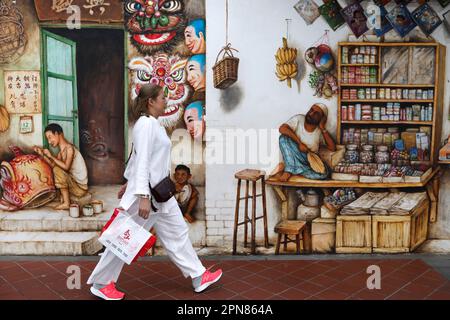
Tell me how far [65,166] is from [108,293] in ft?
6.39

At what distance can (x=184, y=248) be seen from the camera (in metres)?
3.92

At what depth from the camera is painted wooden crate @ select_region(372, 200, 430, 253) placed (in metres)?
5.15

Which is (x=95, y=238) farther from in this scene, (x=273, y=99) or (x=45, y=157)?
(x=273, y=99)

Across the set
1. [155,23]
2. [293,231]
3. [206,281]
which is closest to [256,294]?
[206,281]

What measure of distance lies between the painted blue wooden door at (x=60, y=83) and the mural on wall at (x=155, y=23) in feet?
2.41

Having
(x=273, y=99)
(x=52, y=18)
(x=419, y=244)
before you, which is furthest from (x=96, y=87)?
(x=419, y=244)

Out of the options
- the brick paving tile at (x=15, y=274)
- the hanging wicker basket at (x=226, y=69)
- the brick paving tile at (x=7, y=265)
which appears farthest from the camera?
the hanging wicker basket at (x=226, y=69)

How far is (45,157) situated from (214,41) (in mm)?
2359

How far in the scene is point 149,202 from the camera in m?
3.59

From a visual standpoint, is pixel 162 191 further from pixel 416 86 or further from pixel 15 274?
pixel 416 86

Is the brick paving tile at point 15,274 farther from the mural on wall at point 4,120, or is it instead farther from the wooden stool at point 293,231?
the wooden stool at point 293,231

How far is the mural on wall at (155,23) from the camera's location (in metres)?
5.08

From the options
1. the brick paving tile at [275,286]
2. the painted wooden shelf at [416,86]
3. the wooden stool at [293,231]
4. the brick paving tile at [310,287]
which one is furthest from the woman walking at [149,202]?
the painted wooden shelf at [416,86]

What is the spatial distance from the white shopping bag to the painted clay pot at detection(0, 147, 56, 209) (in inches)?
76.1
